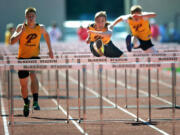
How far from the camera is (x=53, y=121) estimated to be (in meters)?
11.0

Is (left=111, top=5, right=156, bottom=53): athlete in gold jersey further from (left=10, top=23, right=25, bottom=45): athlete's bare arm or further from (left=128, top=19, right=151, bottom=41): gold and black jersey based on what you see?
(left=10, top=23, right=25, bottom=45): athlete's bare arm

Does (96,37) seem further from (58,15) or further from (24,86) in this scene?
(58,15)

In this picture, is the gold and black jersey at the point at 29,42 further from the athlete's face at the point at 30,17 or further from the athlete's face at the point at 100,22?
the athlete's face at the point at 100,22

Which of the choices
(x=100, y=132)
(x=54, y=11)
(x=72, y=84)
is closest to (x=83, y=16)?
(x=54, y=11)

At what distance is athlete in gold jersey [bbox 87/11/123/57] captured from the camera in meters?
12.2

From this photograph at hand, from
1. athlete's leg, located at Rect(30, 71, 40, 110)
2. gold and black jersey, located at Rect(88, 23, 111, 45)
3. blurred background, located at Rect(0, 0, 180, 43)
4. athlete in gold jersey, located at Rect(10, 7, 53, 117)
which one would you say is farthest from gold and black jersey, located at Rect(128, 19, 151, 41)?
blurred background, located at Rect(0, 0, 180, 43)

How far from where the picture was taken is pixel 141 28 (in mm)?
13844

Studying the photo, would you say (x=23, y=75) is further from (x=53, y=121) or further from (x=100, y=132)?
(x=100, y=132)

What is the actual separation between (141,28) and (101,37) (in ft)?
5.06

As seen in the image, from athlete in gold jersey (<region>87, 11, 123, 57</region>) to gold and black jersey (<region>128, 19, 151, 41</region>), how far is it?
113cm

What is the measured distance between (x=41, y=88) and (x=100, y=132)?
29.3 feet

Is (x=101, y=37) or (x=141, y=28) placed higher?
(x=141, y=28)

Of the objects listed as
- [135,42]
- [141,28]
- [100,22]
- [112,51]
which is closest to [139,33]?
[141,28]

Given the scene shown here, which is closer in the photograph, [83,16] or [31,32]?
[31,32]
